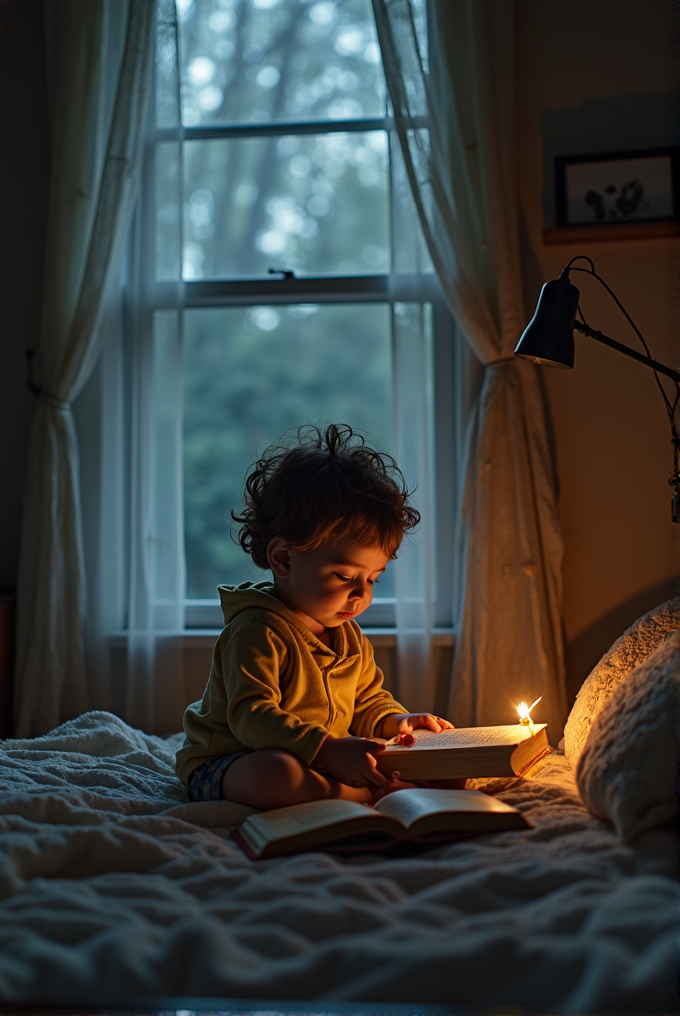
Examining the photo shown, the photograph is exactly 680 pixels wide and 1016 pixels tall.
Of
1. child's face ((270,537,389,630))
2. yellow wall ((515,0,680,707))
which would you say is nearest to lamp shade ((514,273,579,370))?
child's face ((270,537,389,630))

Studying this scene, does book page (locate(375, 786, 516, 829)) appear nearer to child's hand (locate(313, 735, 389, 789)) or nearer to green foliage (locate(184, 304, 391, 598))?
child's hand (locate(313, 735, 389, 789))

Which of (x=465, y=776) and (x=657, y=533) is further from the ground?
(x=657, y=533)

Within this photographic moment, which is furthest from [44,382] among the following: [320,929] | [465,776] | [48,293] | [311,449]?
[320,929]

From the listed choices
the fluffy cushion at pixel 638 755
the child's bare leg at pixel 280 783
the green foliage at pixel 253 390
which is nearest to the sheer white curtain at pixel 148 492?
the green foliage at pixel 253 390

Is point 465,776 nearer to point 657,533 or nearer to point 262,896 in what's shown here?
point 262,896

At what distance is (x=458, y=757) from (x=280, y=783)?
29 centimetres

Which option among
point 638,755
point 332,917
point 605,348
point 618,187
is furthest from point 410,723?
point 618,187

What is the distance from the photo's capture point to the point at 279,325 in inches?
103

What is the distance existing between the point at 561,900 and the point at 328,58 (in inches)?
96.8

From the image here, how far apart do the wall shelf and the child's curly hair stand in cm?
102

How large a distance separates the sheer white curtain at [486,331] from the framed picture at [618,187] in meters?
0.18

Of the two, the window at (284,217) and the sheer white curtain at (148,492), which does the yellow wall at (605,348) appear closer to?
the window at (284,217)

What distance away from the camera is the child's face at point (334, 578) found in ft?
5.25

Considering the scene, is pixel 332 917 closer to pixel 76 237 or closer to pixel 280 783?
pixel 280 783
